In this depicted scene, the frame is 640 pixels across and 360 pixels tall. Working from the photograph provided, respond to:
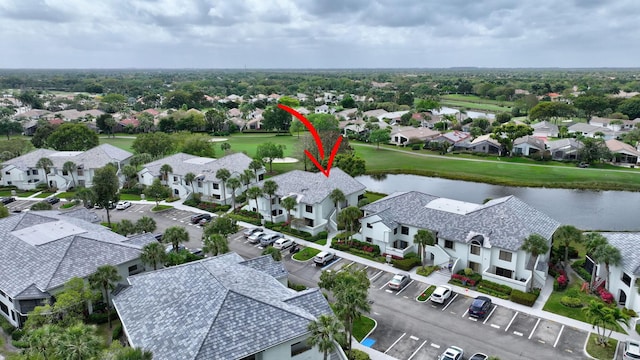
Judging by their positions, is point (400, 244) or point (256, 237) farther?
point (256, 237)

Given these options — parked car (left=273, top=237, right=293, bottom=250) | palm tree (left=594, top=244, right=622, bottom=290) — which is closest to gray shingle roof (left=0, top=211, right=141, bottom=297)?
parked car (left=273, top=237, right=293, bottom=250)

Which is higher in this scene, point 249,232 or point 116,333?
point 249,232

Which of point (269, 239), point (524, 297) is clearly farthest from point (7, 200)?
point (524, 297)

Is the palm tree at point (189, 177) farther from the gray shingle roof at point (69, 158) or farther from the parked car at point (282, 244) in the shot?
the parked car at point (282, 244)

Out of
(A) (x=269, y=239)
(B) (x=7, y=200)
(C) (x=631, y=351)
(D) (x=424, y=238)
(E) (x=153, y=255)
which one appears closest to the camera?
(C) (x=631, y=351)

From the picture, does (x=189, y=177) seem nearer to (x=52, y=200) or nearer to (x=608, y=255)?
(x=52, y=200)

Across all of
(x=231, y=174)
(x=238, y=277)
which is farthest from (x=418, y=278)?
(x=231, y=174)
